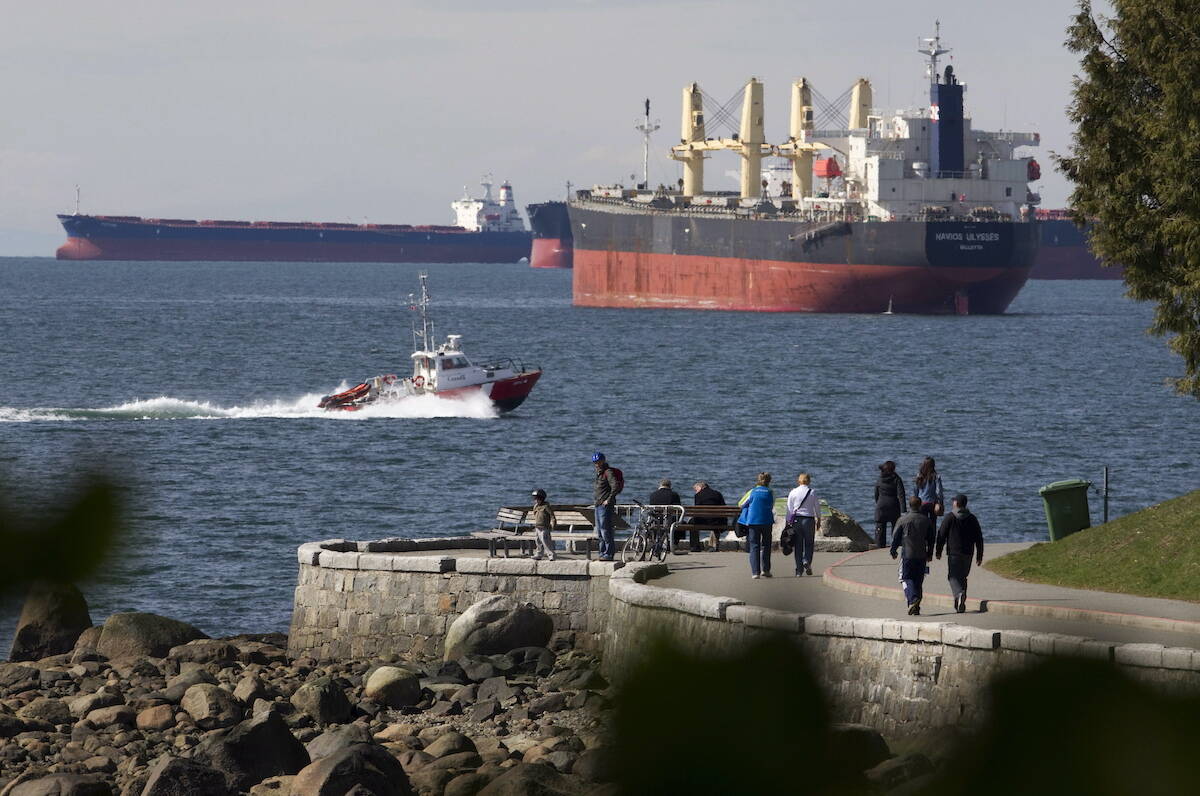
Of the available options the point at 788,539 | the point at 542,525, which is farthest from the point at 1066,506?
the point at 542,525

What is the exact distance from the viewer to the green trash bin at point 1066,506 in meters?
→ 20.6

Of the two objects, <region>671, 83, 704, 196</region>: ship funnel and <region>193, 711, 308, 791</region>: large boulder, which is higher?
<region>671, 83, 704, 196</region>: ship funnel

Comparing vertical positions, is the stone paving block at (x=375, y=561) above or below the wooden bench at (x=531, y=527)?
below

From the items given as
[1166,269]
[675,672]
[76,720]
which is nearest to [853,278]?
[1166,269]

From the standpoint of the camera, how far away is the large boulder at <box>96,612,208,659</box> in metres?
20.5

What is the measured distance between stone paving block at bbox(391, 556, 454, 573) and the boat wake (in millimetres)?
36372

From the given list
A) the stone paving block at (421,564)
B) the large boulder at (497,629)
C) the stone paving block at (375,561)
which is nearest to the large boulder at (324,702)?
the large boulder at (497,629)

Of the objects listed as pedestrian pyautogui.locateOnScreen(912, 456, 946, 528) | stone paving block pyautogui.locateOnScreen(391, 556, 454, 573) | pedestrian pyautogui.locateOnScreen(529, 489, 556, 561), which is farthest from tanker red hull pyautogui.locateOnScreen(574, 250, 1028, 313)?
stone paving block pyautogui.locateOnScreen(391, 556, 454, 573)

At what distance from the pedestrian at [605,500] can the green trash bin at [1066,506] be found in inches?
198

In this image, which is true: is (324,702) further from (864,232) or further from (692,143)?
(692,143)

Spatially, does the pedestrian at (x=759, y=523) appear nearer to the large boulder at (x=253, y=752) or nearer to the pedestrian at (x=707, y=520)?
the pedestrian at (x=707, y=520)

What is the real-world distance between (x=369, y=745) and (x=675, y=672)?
1202 centimetres

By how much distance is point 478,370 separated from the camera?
5731 cm

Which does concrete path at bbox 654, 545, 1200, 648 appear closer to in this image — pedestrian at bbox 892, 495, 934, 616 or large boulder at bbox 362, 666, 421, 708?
pedestrian at bbox 892, 495, 934, 616
